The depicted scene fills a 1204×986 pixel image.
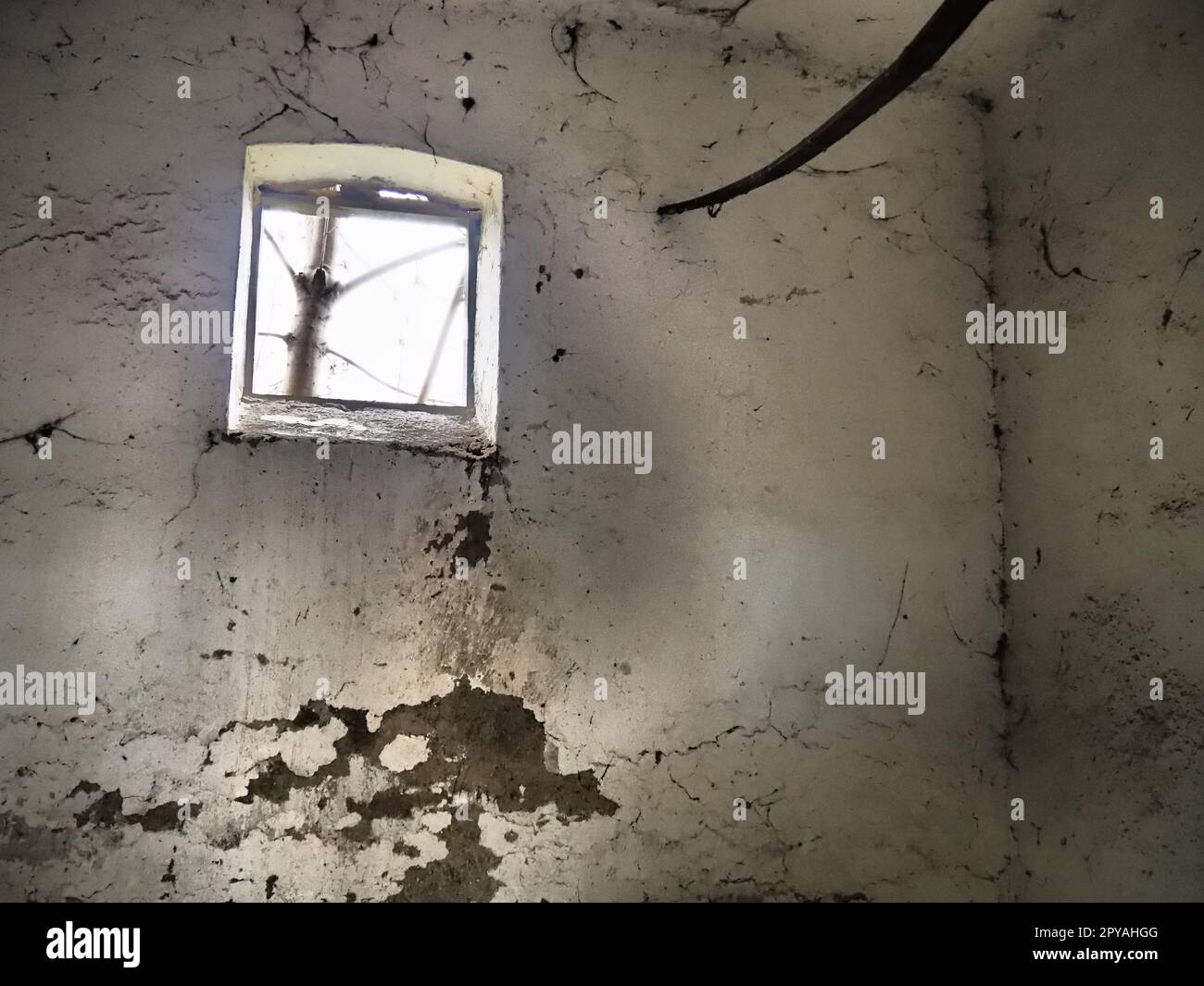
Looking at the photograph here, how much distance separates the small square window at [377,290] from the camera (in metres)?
2.38

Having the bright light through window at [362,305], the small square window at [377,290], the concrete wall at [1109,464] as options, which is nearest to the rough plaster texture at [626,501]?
the concrete wall at [1109,464]

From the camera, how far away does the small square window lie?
238cm

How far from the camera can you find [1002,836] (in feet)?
7.73

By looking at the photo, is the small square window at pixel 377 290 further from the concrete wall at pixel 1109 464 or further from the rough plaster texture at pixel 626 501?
the concrete wall at pixel 1109 464

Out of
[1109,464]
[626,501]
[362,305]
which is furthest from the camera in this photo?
[362,305]

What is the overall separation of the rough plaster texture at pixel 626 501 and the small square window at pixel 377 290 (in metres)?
0.13

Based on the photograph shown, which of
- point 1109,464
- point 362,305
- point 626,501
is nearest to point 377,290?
point 362,305

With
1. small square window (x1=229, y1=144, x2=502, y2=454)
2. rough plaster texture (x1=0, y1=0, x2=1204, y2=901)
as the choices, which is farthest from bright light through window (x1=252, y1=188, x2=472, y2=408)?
rough plaster texture (x1=0, y1=0, x2=1204, y2=901)

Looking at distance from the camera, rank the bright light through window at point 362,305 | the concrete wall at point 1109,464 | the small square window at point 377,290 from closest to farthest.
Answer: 1. the concrete wall at point 1109,464
2. the small square window at point 377,290
3. the bright light through window at point 362,305

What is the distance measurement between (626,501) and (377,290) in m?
1.04

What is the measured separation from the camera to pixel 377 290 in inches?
102

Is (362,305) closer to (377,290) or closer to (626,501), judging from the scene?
(377,290)
